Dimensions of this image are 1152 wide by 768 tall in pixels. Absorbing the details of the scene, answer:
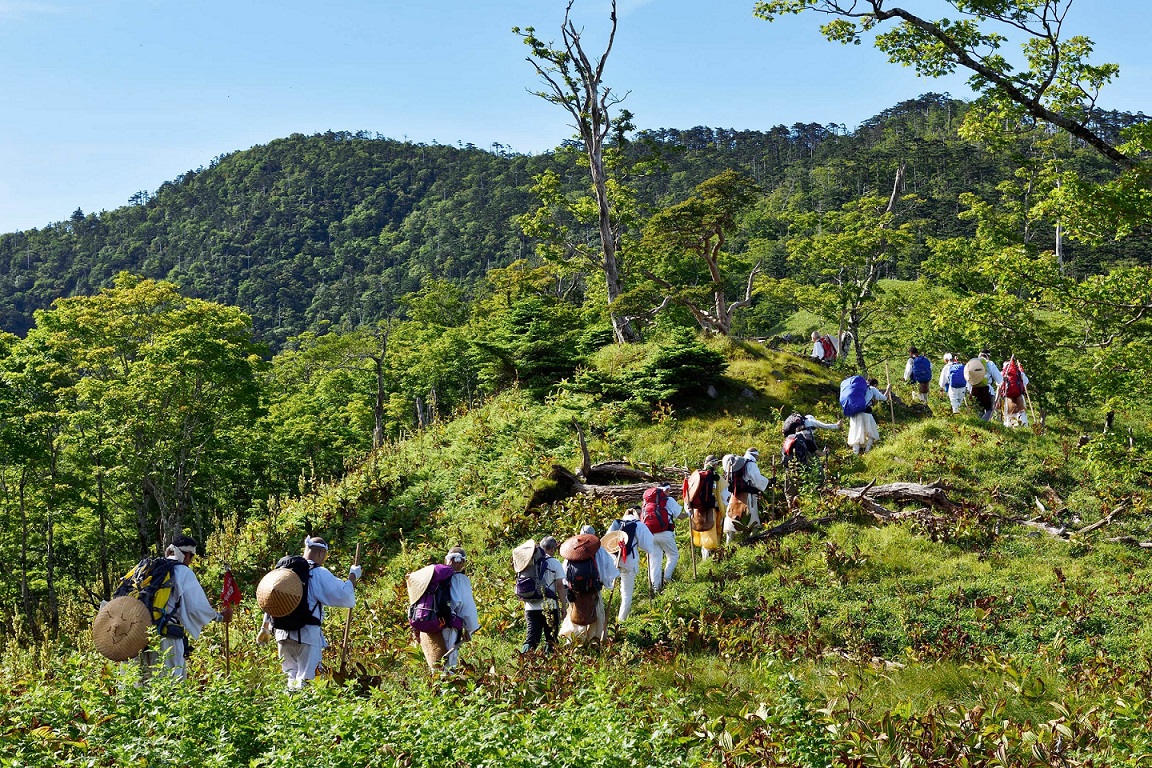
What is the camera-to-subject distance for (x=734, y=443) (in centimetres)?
1638

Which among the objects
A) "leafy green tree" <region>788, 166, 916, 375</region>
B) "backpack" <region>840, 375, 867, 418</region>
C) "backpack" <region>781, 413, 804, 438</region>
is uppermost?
"leafy green tree" <region>788, 166, 916, 375</region>

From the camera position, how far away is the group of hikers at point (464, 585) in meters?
7.97

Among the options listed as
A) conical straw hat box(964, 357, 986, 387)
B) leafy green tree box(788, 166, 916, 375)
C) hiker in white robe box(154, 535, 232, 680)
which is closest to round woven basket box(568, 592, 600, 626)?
hiker in white robe box(154, 535, 232, 680)

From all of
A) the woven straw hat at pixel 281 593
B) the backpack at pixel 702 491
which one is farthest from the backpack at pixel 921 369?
the woven straw hat at pixel 281 593

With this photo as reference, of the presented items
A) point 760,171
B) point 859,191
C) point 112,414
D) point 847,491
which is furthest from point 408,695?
point 760,171

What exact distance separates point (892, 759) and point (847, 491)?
27.3 ft

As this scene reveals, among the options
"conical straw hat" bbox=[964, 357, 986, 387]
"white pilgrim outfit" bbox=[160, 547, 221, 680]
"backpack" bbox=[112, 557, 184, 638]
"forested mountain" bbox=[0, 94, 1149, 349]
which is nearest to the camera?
"backpack" bbox=[112, 557, 184, 638]

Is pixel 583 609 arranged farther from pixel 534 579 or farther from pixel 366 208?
pixel 366 208

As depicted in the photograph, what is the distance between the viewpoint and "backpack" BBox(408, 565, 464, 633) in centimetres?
830

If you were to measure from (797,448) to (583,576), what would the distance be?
5725 millimetres

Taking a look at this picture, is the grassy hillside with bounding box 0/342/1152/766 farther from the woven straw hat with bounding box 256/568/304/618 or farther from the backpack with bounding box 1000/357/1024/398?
the backpack with bounding box 1000/357/1024/398

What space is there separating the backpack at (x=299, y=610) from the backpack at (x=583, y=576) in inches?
104

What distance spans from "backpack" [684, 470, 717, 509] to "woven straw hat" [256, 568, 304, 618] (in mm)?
5620

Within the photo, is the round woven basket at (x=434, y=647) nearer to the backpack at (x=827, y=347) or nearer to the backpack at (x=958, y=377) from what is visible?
the backpack at (x=958, y=377)
